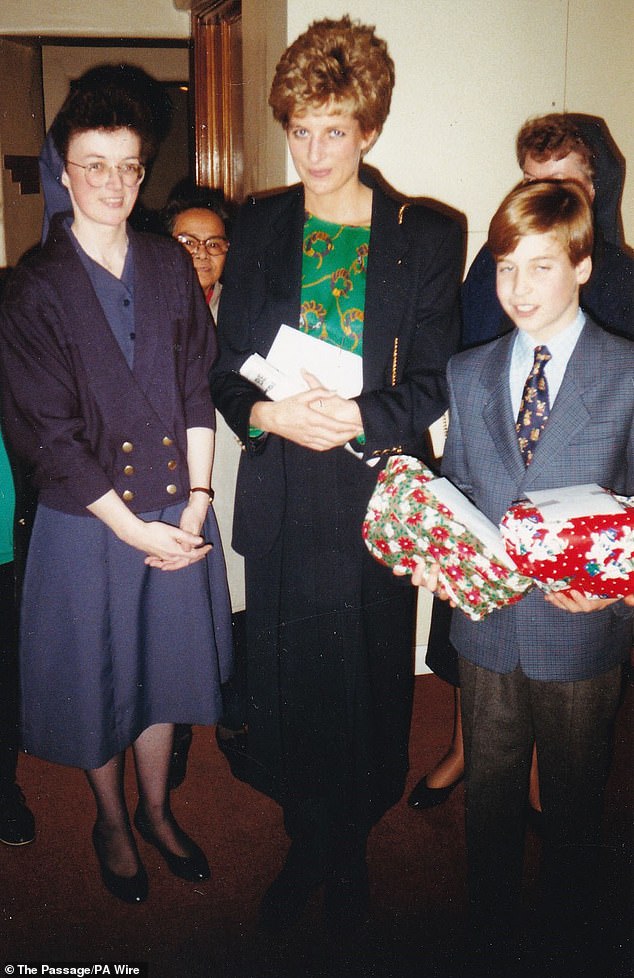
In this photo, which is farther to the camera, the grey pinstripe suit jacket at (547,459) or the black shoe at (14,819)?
the black shoe at (14,819)

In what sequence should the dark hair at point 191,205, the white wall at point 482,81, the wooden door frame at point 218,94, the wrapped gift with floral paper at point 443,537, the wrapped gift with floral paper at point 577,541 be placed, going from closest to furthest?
the wrapped gift with floral paper at point 577,541 < the wrapped gift with floral paper at point 443,537 < the dark hair at point 191,205 < the white wall at point 482,81 < the wooden door frame at point 218,94

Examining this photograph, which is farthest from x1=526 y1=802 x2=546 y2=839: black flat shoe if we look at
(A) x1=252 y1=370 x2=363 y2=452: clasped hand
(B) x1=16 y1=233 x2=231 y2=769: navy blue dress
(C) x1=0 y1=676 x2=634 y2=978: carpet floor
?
(A) x1=252 y1=370 x2=363 y2=452: clasped hand

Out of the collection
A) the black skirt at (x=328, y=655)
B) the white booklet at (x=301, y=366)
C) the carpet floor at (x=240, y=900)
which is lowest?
the carpet floor at (x=240, y=900)

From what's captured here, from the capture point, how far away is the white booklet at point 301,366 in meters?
1.67

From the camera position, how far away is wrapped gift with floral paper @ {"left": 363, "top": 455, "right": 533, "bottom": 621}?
144 centimetres

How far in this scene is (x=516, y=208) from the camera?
4.84 feet

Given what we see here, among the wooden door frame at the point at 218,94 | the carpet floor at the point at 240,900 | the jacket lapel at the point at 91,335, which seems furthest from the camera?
the wooden door frame at the point at 218,94

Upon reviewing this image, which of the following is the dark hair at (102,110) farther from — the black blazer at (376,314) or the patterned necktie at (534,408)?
the patterned necktie at (534,408)

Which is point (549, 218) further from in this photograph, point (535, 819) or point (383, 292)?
point (535, 819)

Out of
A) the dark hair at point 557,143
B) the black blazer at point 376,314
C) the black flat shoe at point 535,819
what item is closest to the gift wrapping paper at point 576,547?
the black blazer at point 376,314

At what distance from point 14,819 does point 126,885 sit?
45cm

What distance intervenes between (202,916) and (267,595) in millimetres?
845

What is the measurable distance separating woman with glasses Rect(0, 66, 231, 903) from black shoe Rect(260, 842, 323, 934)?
0.34 metres

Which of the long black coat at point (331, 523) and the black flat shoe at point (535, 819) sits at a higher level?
the long black coat at point (331, 523)
